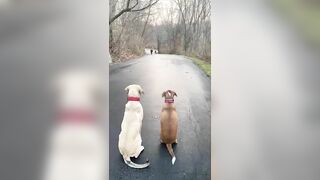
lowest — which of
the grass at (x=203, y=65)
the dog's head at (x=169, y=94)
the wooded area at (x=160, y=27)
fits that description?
the dog's head at (x=169, y=94)

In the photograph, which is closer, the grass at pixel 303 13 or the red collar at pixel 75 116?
the red collar at pixel 75 116

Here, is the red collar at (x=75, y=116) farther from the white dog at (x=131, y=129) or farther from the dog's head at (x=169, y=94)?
the dog's head at (x=169, y=94)

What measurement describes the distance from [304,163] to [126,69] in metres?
1.22

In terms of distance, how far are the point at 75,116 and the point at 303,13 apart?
1484 mm

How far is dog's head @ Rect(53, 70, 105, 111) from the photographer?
1.87 metres

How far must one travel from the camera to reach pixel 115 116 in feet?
6.27

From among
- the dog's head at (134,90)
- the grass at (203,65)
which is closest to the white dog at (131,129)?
the dog's head at (134,90)

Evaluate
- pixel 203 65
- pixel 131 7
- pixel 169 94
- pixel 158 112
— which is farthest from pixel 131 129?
pixel 131 7

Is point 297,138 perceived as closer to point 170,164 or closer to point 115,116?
point 170,164

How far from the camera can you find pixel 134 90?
191 cm

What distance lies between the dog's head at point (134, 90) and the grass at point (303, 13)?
0.96m

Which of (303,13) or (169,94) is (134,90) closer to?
(169,94)

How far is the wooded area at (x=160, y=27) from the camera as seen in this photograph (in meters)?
1.91

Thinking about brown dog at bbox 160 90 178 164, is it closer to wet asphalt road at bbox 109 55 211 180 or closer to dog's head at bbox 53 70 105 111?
wet asphalt road at bbox 109 55 211 180
